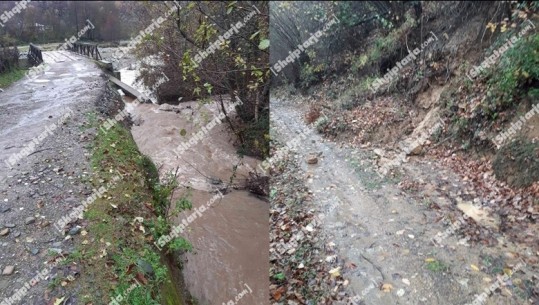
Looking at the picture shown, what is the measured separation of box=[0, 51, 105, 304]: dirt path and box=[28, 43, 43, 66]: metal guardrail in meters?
0.05

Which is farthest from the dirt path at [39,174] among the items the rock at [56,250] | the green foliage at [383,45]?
the green foliage at [383,45]

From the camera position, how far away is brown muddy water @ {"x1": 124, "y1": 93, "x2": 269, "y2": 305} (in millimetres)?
3586

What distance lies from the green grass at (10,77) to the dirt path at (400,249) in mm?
3084

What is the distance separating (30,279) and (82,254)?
35 cm

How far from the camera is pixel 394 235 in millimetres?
3609

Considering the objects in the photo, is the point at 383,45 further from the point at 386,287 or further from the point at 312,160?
the point at 386,287

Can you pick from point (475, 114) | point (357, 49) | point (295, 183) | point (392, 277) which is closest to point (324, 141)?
point (295, 183)

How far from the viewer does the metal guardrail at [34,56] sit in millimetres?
2217

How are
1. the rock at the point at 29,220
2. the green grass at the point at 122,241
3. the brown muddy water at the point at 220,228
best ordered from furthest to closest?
the brown muddy water at the point at 220,228
the rock at the point at 29,220
the green grass at the point at 122,241

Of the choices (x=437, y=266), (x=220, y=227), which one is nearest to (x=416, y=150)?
(x=437, y=266)

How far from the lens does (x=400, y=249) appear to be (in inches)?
133

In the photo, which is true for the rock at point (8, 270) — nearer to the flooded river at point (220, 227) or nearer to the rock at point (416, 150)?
the flooded river at point (220, 227)

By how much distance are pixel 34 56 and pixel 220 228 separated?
2725 mm

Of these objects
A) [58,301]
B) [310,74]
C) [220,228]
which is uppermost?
[310,74]
